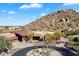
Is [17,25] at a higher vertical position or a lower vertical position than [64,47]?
higher

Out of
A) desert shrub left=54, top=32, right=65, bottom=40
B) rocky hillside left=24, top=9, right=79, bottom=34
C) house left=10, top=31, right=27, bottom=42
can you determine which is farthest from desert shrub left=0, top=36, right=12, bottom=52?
desert shrub left=54, top=32, right=65, bottom=40

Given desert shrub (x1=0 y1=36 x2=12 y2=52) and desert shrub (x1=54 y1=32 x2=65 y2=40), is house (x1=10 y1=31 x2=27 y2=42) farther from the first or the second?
desert shrub (x1=54 y1=32 x2=65 y2=40)

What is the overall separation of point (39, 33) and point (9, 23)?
0.51m

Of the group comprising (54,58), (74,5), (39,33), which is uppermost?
(74,5)

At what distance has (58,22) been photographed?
4812 mm

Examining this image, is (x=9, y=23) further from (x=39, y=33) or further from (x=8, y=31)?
(x=39, y=33)

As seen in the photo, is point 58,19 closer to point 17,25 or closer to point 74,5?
point 74,5

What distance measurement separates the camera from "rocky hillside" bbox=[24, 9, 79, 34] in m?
4.77

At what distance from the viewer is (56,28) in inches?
189

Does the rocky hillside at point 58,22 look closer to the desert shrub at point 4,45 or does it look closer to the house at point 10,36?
the house at point 10,36

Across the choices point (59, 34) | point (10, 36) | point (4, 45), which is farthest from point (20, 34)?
point (59, 34)

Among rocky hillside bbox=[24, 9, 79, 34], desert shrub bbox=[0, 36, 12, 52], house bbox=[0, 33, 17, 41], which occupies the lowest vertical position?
desert shrub bbox=[0, 36, 12, 52]

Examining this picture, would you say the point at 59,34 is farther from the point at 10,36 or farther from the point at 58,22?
the point at 10,36

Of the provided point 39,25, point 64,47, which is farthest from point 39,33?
point 64,47
